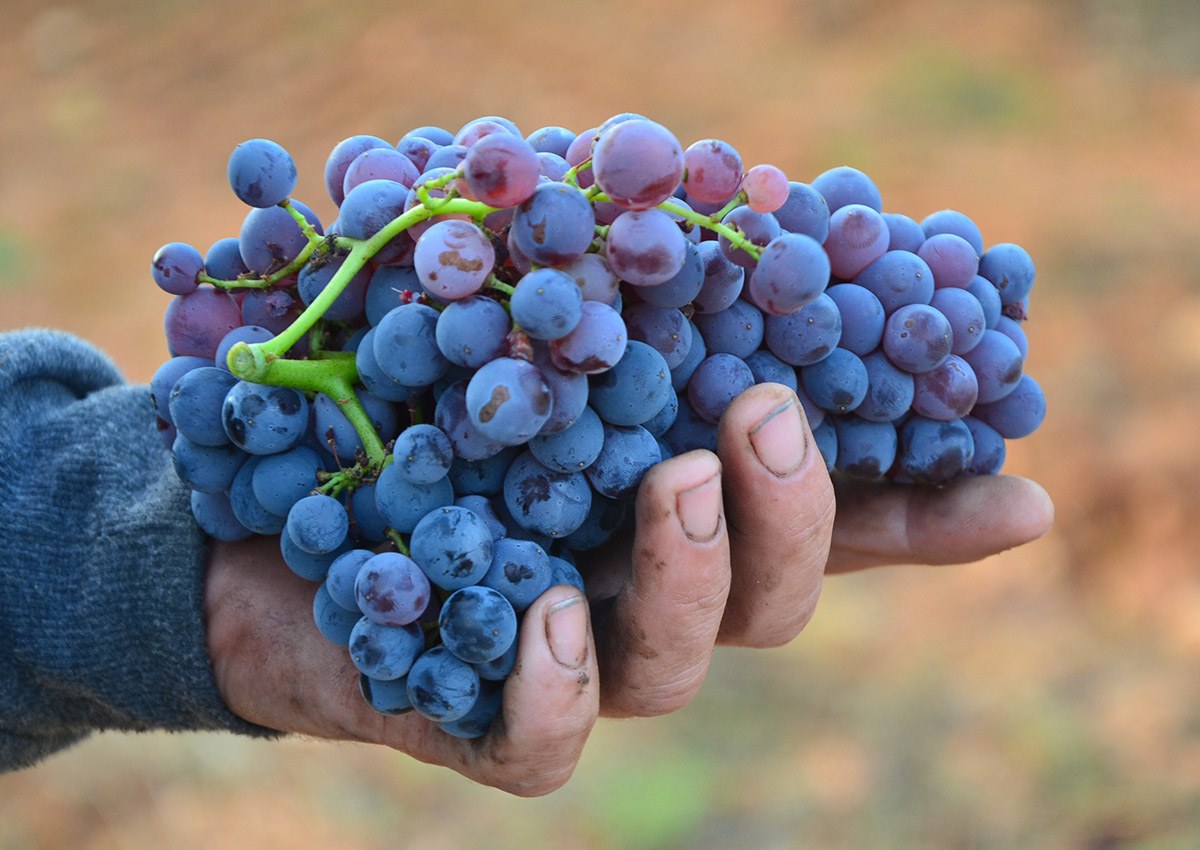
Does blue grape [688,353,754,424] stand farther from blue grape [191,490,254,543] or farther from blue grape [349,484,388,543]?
blue grape [191,490,254,543]

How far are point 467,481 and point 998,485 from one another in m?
0.85

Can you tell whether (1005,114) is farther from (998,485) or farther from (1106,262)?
(998,485)

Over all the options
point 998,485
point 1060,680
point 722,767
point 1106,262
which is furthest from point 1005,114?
point 998,485

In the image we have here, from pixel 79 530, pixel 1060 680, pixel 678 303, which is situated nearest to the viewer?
pixel 678 303

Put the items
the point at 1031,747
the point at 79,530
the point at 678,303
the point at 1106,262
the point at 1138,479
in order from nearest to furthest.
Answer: the point at 678,303
the point at 79,530
the point at 1031,747
the point at 1138,479
the point at 1106,262

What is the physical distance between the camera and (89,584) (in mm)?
1439

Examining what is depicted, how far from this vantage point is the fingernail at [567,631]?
1094 millimetres

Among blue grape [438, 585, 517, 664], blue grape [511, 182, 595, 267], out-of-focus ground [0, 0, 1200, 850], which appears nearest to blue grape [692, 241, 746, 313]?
blue grape [511, 182, 595, 267]

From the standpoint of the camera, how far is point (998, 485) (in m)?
1.49

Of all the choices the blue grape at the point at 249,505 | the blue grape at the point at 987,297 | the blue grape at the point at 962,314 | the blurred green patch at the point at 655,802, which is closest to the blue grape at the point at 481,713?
the blue grape at the point at 249,505

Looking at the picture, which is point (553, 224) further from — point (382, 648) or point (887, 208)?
point (887, 208)

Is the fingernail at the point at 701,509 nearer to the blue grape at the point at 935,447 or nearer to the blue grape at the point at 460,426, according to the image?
the blue grape at the point at 460,426

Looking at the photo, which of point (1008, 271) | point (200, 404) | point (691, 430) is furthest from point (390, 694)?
point (1008, 271)

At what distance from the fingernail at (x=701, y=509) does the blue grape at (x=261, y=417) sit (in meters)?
0.46
